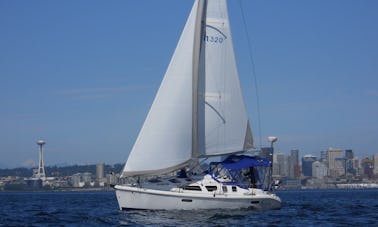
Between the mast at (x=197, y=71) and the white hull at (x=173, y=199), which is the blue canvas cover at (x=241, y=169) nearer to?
the white hull at (x=173, y=199)

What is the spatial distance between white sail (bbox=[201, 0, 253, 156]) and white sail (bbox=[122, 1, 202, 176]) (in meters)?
1.47

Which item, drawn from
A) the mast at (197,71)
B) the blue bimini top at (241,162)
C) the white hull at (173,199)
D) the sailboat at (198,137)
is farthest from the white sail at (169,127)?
the blue bimini top at (241,162)

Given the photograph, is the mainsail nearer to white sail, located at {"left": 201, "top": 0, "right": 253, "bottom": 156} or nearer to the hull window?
white sail, located at {"left": 201, "top": 0, "right": 253, "bottom": 156}

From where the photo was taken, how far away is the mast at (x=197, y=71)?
52688 mm

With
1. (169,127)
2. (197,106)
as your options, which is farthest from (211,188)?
(197,106)

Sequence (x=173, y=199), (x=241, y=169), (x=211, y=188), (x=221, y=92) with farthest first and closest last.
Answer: (x=221, y=92) < (x=241, y=169) < (x=211, y=188) < (x=173, y=199)

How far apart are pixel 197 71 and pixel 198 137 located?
431 centimetres

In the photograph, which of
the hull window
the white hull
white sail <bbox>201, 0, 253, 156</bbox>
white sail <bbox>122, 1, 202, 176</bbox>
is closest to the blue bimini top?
white sail <bbox>201, 0, 253, 156</bbox>

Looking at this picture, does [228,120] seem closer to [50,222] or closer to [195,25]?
[195,25]

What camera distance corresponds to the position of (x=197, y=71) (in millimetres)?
53281

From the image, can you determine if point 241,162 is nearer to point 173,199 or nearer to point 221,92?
point 221,92

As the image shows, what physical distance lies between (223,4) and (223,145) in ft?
31.0

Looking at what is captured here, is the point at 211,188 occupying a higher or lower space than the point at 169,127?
lower

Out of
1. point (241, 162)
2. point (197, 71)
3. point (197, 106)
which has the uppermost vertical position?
point (197, 71)
